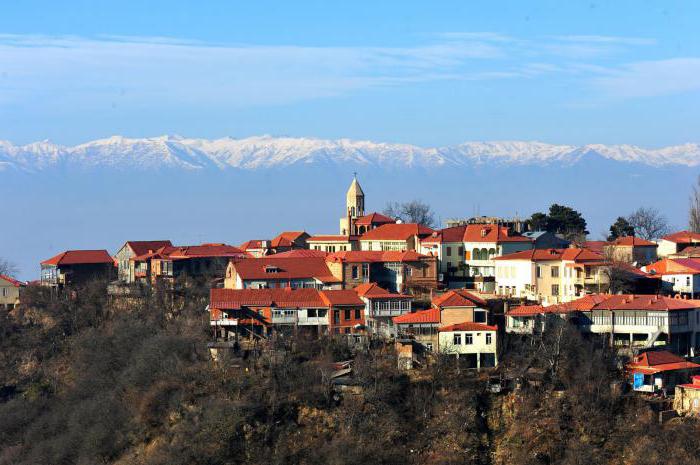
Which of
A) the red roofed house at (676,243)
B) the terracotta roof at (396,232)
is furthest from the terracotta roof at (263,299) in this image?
the red roofed house at (676,243)

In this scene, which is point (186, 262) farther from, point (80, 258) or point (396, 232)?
point (396, 232)

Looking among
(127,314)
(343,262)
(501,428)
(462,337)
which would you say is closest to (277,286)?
(343,262)

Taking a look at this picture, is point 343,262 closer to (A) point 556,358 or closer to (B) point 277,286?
(B) point 277,286

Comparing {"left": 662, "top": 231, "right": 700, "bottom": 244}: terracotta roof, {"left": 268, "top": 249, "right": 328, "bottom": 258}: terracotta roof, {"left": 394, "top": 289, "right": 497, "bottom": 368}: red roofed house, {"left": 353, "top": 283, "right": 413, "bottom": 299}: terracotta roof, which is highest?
{"left": 662, "top": 231, "right": 700, "bottom": 244}: terracotta roof

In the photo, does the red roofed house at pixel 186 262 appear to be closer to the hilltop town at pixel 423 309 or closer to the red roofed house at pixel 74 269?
the hilltop town at pixel 423 309

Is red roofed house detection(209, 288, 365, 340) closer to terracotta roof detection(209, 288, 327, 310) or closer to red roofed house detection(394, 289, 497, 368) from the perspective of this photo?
terracotta roof detection(209, 288, 327, 310)

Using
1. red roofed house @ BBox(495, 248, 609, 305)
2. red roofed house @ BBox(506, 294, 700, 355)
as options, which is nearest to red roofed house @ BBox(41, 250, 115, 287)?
red roofed house @ BBox(495, 248, 609, 305)
